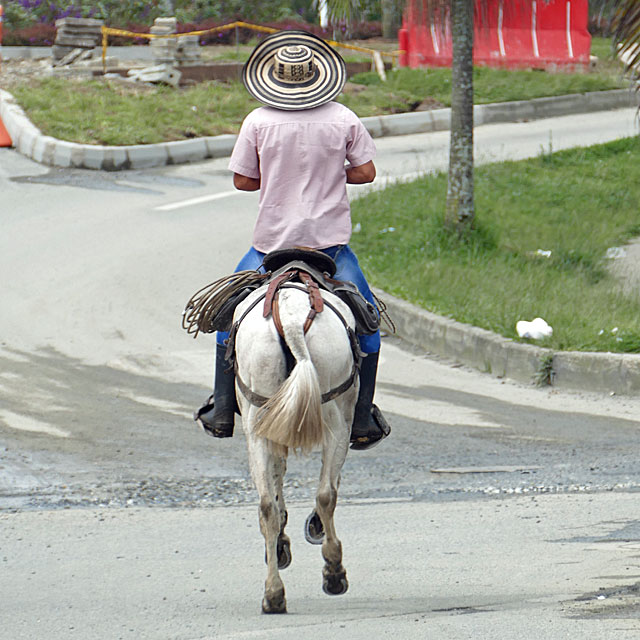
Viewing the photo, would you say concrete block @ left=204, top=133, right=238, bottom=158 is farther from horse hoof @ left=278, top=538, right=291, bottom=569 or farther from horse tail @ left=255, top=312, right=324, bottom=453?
horse tail @ left=255, top=312, right=324, bottom=453

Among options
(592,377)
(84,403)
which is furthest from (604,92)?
(84,403)

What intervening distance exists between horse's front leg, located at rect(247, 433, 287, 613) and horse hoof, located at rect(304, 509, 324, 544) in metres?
0.61

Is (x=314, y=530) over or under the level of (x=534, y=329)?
over

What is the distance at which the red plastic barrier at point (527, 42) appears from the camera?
2262 centimetres

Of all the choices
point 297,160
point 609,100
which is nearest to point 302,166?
point 297,160

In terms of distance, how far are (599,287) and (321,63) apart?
6.52 m

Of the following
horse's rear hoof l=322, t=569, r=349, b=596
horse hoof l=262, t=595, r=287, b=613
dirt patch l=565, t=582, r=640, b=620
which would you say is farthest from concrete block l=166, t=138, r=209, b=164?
dirt patch l=565, t=582, r=640, b=620

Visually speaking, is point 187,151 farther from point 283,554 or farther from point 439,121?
point 283,554

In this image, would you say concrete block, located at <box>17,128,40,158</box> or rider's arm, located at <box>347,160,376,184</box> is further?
concrete block, located at <box>17,128,40,158</box>

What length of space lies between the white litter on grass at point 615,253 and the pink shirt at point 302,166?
25.3ft

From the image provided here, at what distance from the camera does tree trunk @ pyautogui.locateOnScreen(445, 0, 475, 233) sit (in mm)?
11867

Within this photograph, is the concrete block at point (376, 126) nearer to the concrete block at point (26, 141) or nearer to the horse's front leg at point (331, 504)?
the concrete block at point (26, 141)

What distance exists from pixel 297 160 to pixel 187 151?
12.3 meters

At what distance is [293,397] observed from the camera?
442cm
